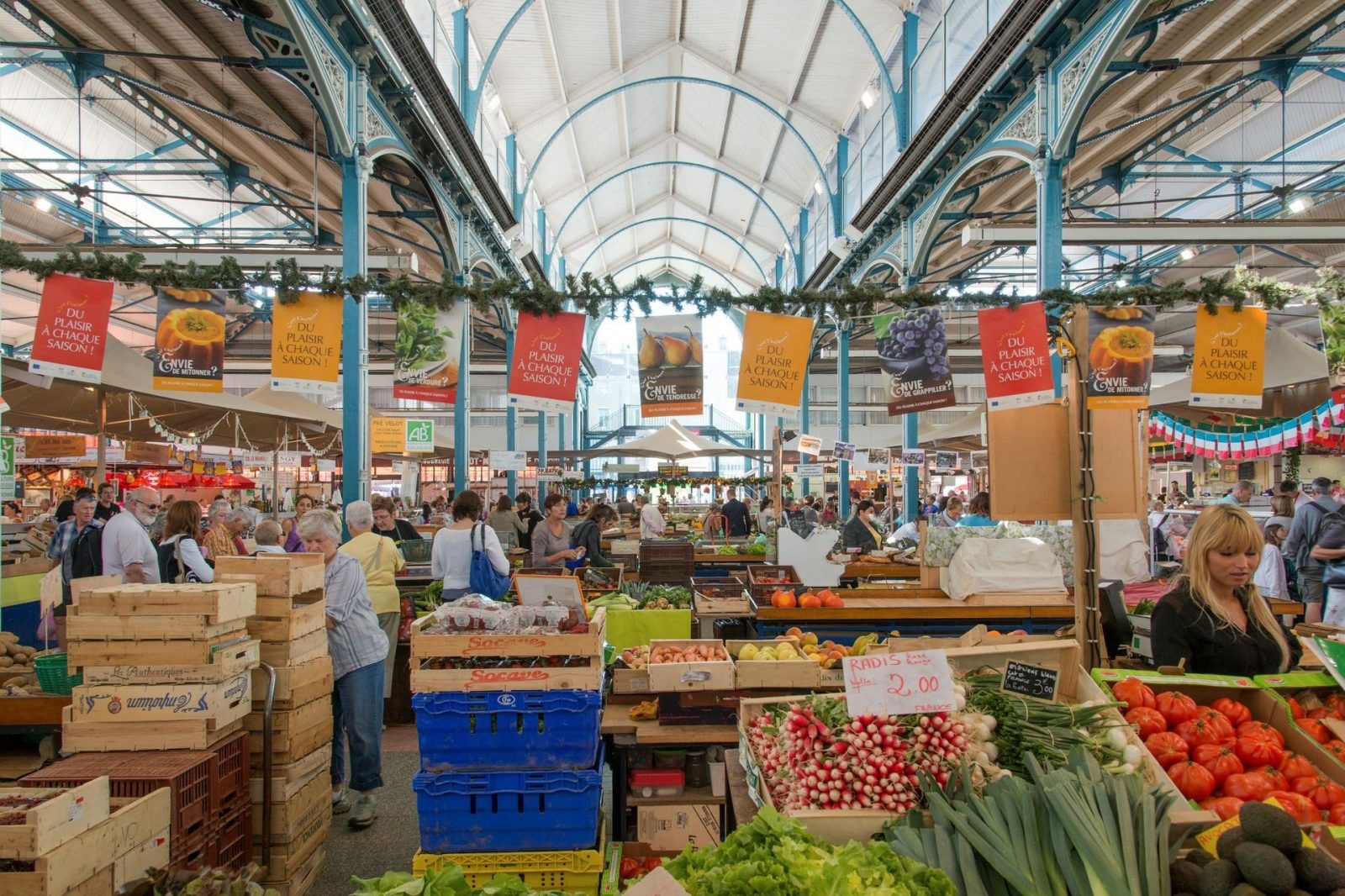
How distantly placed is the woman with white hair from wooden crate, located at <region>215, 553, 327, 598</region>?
262mm

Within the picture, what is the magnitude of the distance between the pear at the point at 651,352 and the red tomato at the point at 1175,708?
6190 millimetres

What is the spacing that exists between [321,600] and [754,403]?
410 cm

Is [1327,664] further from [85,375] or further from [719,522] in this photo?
[719,522]

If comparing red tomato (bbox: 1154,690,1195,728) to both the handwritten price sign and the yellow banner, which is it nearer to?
the handwritten price sign

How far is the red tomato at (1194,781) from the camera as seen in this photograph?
247 centimetres

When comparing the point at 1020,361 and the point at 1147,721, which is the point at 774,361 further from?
the point at 1147,721

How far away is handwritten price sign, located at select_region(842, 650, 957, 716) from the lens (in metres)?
2.42

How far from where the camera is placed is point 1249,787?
2.43m

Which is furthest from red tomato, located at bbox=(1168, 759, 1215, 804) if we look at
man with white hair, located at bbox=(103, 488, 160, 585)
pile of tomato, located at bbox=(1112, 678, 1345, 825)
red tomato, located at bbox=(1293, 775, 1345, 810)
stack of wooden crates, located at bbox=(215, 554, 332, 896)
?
man with white hair, located at bbox=(103, 488, 160, 585)

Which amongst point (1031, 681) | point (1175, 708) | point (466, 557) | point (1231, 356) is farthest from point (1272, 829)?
point (1231, 356)

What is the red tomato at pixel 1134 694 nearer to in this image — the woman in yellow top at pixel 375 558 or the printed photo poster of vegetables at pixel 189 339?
the woman in yellow top at pixel 375 558

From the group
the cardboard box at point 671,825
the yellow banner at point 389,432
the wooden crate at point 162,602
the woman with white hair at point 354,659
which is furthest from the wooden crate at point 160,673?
the yellow banner at point 389,432

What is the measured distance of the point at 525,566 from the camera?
30.5ft

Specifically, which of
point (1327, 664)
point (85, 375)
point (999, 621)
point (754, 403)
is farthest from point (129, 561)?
point (1327, 664)
